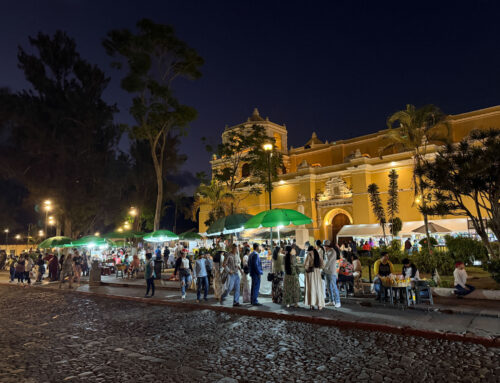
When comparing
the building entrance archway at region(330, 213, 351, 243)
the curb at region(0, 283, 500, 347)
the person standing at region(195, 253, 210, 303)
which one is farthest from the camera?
the building entrance archway at region(330, 213, 351, 243)

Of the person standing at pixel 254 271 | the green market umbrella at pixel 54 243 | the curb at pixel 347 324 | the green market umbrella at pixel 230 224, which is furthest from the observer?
the green market umbrella at pixel 54 243

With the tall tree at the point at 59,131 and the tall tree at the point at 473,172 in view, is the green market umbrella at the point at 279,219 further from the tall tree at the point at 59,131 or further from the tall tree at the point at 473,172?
the tall tree at the point at 59,131

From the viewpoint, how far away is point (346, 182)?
3428 centimetres

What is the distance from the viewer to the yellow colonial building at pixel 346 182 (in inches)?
1220

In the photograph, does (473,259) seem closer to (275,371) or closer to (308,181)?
(275,371)

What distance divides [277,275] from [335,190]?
25976mm

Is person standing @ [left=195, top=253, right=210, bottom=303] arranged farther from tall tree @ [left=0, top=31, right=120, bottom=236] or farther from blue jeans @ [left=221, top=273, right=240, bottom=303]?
tall tree @ [left=0, top=31, right=120, bottom=236]

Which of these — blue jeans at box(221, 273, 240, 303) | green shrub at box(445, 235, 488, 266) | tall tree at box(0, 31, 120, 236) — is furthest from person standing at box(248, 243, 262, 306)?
tall tree at box(0, 31, 120, 236)

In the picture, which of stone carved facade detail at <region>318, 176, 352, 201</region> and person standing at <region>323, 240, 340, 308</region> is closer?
person standing at <region>323, 240, 340, 308</region>

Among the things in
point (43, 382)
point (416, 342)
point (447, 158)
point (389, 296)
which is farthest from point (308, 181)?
point (43, 382)

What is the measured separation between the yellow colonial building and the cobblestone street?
70.3 feet

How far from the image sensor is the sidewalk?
6395 mm

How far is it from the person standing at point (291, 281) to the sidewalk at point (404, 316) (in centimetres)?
26

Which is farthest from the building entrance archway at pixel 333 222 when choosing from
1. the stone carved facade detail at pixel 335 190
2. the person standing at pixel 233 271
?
the person standing at pixel 233 271
